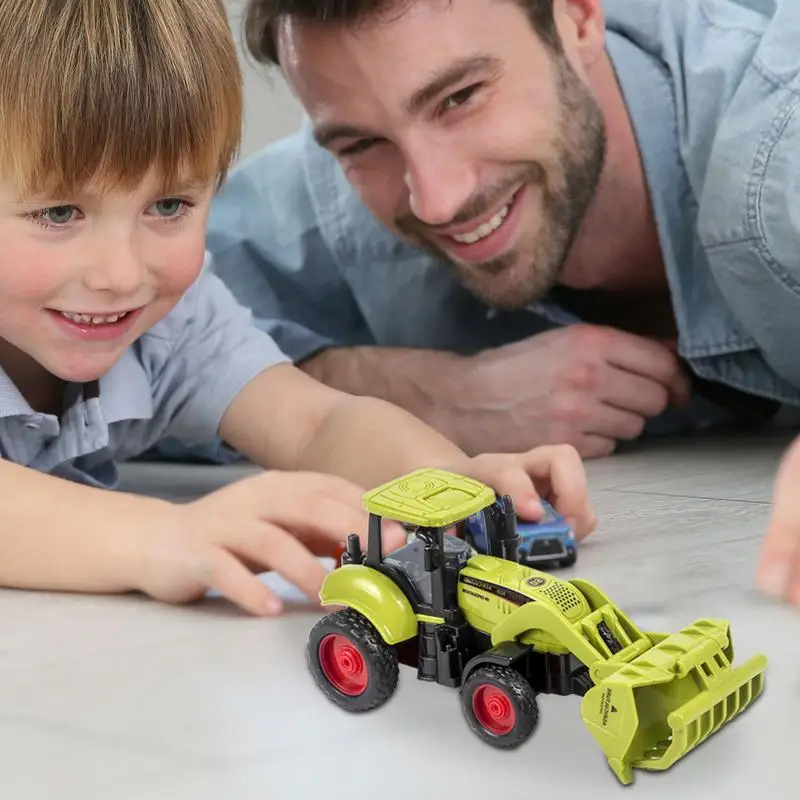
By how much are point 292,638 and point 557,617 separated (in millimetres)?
248

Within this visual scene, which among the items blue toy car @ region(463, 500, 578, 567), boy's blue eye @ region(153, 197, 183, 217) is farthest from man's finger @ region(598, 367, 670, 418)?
boy's blue eye @ region(153, 197, 183, 217)

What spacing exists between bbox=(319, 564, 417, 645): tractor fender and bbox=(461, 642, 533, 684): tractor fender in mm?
57

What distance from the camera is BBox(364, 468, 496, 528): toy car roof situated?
28.0 inches

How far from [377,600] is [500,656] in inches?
3.9

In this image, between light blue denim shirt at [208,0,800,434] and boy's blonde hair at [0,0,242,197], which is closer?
boy's blonde hair at [0,0,242,197]

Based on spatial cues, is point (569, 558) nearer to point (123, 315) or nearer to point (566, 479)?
point (566, 479)

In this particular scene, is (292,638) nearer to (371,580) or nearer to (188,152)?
(371,580)

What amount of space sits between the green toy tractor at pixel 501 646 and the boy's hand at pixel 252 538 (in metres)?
0.11

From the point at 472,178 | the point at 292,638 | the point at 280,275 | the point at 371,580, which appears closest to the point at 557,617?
the point at 371,580

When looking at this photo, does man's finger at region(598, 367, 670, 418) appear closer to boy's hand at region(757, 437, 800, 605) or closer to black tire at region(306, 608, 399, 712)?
boy's hand at region(757, 437, 800, 605)

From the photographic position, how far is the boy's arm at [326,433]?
3.79ft

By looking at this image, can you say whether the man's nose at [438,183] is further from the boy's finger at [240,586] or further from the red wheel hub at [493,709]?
the red wheel hub at [493,709]

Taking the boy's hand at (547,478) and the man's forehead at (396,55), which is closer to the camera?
the boy's hand at (547,478)

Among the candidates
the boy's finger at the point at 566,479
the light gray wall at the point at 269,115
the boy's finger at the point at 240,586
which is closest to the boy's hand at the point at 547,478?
the boy's finger at the point at 566,479
